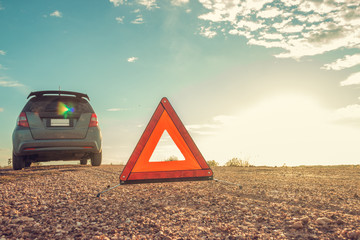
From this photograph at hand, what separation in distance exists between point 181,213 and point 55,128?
18.9ft

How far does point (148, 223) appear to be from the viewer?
3180 millimetres

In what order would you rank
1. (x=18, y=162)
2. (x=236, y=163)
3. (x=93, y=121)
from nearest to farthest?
(x=93, y=121)
(x=18, y=162)
(x=236, y=163)

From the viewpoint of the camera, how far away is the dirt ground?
9.66ft

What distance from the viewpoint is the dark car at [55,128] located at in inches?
314

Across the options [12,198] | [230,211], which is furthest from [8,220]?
[230,211]

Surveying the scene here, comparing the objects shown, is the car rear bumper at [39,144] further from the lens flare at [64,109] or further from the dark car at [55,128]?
the lens flare at [64,109]

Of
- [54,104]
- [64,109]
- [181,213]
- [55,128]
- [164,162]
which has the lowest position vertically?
[181,213]

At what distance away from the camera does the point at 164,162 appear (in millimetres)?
4836

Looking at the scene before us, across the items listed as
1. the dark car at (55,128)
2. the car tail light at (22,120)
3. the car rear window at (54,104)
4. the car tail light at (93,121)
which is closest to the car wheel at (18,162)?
the dark car at (55,128)

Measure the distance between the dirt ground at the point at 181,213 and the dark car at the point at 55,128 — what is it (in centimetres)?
267

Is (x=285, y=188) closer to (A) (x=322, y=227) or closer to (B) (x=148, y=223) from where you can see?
(A) (x=322, y=227)

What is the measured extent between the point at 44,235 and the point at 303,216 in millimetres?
2873

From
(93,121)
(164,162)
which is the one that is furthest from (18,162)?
(164,162)

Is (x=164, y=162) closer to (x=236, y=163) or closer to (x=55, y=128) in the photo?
(x=55, y=128)
